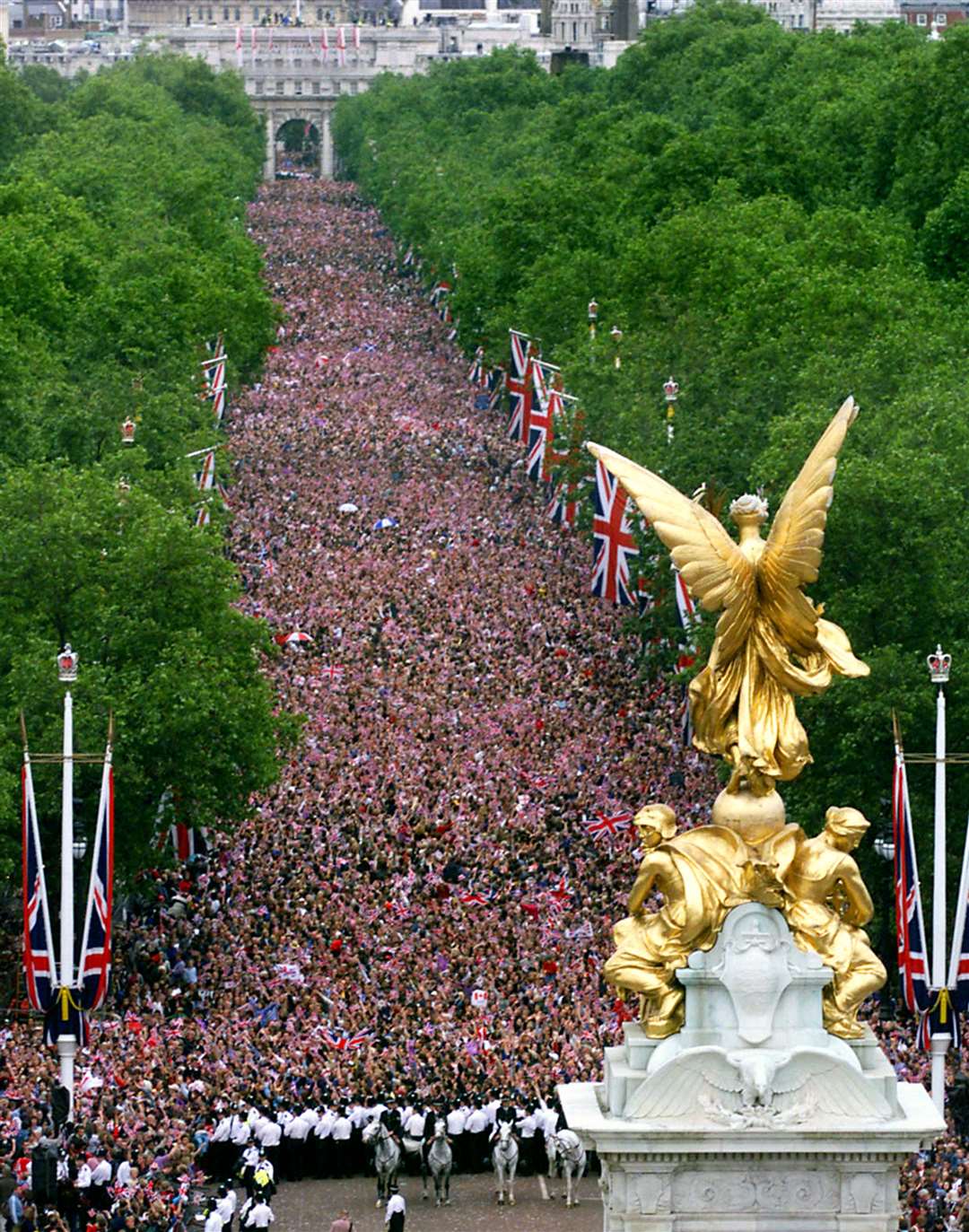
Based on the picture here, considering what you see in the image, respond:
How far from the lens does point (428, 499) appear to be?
114m

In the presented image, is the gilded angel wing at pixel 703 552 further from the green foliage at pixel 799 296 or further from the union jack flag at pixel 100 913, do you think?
the green foliage at pixel 799 296

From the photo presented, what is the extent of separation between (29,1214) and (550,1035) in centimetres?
1019

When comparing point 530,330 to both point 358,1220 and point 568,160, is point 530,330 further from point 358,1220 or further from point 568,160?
point 358,1220

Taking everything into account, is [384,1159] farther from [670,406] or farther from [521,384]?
[521,384]

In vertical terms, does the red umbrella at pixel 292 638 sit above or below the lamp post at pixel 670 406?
below

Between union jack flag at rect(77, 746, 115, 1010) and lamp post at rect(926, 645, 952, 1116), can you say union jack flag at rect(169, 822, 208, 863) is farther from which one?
lamp post at rect(926, 645, 952, 1116)

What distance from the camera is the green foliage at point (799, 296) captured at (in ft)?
215

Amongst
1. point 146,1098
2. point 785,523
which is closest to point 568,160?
point 146,1098

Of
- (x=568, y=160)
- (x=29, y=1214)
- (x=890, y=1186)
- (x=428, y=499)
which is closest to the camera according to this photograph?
(x=890, y=1186)

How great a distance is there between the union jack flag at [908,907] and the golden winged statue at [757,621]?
588 inches

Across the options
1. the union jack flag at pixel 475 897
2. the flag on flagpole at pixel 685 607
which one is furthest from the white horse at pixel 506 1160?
the flag on flagpole at pixel 685 607

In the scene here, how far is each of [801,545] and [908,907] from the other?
16.5m

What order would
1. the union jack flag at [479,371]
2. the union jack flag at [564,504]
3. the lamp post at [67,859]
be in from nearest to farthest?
the lamp post at [67,859] < the union jack flag at [564,504] < the union jack flag at [479,371]

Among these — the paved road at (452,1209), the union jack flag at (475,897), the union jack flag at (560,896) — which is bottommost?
the paved road at (452,1209)
